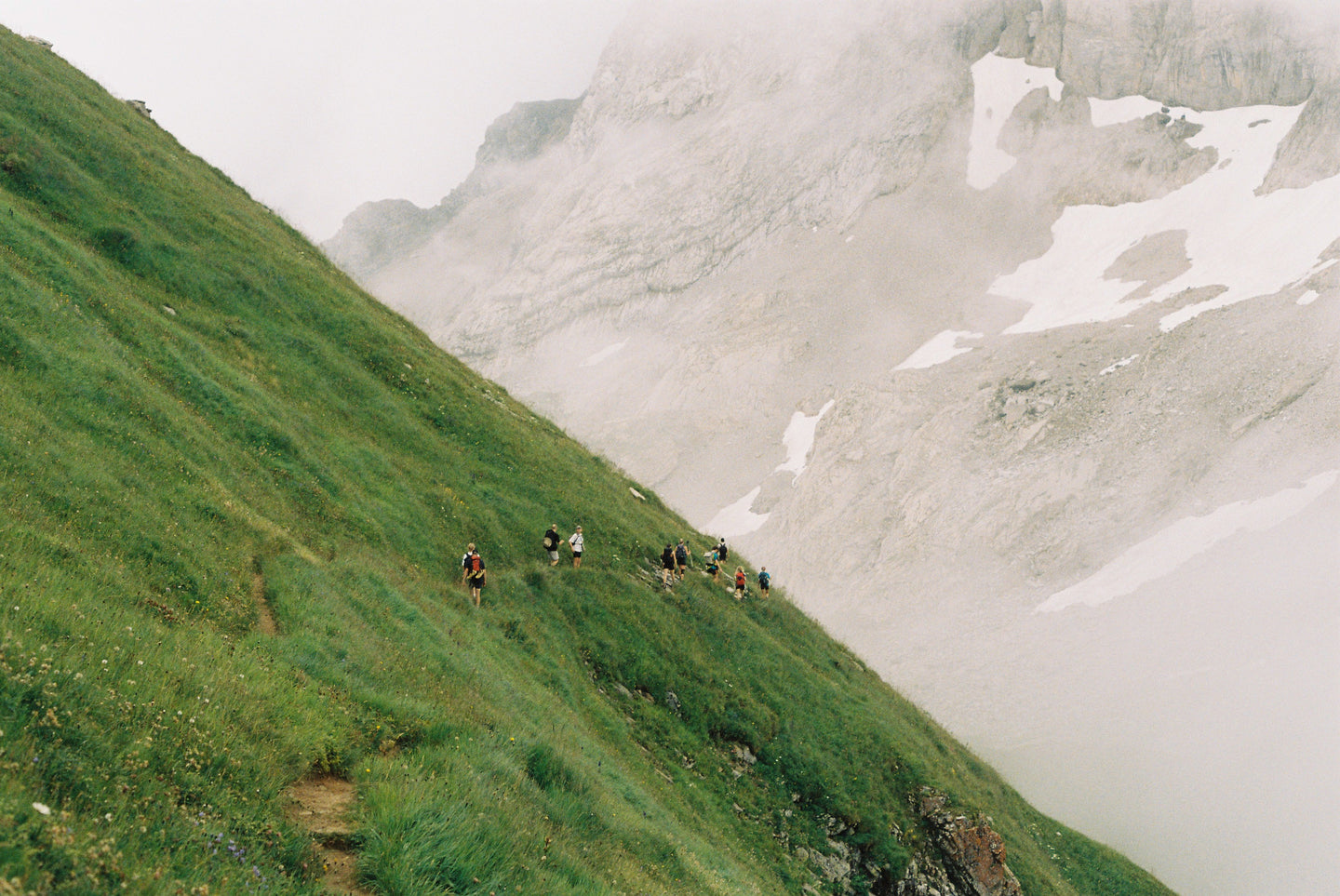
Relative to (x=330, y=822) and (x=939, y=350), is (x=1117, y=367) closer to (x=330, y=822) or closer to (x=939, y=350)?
(x=939, y=350)

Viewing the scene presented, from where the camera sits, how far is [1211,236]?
158 metres

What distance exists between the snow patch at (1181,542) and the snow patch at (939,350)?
178 feet

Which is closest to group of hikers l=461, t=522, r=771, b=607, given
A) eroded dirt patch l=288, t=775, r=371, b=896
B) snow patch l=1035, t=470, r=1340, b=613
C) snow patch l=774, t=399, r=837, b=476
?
eroded dirt patch l=288, t=775, r=371, b=896

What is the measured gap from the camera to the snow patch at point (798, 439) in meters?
150

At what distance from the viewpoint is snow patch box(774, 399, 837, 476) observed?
150m

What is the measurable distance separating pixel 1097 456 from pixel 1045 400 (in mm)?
13987

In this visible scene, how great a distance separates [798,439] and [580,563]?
12860 centimetres

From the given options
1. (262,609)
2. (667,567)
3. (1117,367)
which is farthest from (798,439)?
(262,609)

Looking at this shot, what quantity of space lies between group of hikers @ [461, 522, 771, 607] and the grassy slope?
2.81ft

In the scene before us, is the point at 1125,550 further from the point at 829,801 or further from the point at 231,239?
the point at 231,239

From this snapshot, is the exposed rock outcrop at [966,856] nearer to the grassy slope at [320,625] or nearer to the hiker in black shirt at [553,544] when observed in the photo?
the grassy slope at [320,625]

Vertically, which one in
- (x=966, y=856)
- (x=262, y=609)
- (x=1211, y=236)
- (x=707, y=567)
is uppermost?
(x=1211, y=236)

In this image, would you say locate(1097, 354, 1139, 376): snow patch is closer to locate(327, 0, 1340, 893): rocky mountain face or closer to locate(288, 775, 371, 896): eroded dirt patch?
locate(327, 0, 1340, 893): rocky mountain face

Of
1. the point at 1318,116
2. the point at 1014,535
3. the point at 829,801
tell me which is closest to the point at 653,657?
the point at 829,801
